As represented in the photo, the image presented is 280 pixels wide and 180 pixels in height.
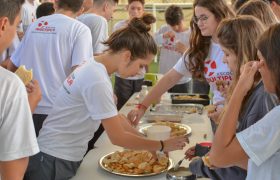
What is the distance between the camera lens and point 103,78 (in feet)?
5.90

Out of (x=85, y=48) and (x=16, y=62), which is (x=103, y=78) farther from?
(x=16, y=62)

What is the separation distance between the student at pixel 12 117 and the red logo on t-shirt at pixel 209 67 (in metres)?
1.59

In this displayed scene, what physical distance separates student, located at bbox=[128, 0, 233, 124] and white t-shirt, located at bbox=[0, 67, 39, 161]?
144cm

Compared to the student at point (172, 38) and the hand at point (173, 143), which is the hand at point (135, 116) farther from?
the student at point (172, 38)

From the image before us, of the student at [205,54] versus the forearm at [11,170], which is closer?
the forearm at [11,170]

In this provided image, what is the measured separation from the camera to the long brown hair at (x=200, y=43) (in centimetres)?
259

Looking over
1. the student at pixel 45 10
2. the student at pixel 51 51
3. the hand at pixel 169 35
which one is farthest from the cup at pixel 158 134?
the hand at pixel 169 35

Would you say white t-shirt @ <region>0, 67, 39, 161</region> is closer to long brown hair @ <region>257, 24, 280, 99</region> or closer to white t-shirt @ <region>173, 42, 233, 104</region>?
long brown hair @ <region>257, 24, 280, 99</region>

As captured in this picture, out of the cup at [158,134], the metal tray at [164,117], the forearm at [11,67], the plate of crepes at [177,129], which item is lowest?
the metal tray at [164,117]

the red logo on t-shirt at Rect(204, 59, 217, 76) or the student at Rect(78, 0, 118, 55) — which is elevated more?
the student at Rect(78, 0, 118, 55)

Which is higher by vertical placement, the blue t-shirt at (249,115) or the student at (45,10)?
the student at (45,10)

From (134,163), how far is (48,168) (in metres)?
0.41

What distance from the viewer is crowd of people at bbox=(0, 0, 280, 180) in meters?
1.25

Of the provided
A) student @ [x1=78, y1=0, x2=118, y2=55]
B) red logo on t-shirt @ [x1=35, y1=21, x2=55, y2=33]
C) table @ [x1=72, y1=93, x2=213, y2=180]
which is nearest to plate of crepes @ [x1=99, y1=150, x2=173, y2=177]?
table @ [x1=72, y1=93, x2=213, y2=180]
